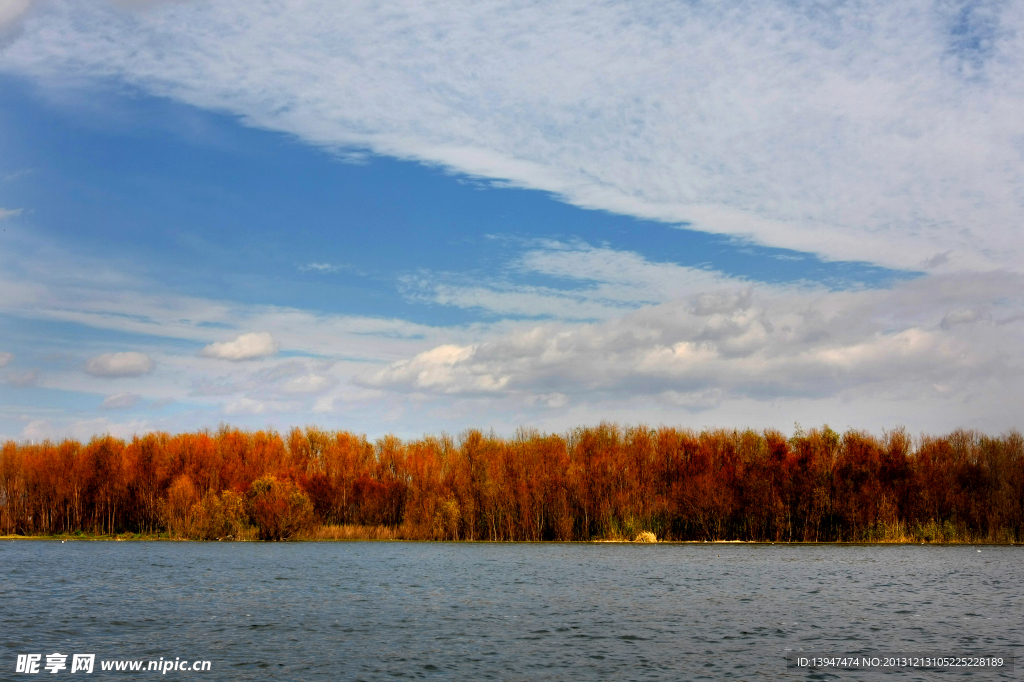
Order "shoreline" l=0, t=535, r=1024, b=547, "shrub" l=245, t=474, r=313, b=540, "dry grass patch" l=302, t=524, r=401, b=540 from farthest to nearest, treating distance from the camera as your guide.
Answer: "dry grass patch" l=302, t=524, r=401, b=540 → "shrub" l=245, t=474, r=313, b=540 → "shoreline" l=0, t=535, r=1024, b=547

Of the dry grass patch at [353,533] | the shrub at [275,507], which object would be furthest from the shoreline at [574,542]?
the shrub at [275,507]

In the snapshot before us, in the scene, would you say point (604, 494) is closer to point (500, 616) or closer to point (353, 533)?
point (353, 533)

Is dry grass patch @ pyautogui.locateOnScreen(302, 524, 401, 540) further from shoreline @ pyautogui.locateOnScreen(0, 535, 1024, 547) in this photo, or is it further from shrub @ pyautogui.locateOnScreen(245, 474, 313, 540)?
shrub @ pyautogui.locateOnScreen(245, 474, 313, 540)

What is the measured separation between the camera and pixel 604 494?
99875 mm

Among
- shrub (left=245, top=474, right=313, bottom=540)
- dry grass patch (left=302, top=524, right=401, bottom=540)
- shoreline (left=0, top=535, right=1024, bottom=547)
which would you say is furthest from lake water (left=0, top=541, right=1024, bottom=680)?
dry grass patch (left=302, top=524, right=401, bottom=540)

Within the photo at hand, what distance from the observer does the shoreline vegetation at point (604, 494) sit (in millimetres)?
97500

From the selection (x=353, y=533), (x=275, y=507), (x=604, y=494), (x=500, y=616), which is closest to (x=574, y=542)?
(x=604, y=494)

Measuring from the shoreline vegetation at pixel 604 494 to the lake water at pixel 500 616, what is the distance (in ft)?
118

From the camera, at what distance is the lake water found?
24.2 m

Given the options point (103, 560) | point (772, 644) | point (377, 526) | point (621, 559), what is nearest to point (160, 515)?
point (377, 526)

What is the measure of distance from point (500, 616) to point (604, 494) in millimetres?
67580

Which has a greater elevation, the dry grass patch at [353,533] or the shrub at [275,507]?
the shrub at [275,507]

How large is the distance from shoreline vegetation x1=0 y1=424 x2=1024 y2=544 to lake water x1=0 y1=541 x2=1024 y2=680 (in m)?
35.9

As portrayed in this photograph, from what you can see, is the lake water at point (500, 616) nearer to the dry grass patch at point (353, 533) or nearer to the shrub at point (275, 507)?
the shrub at point (275, 507)
